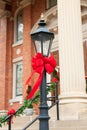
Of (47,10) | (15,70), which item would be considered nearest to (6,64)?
(15,70)

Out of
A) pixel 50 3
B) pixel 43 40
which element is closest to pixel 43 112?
pixel 43 40

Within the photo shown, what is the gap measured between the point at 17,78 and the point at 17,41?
7.10 feet

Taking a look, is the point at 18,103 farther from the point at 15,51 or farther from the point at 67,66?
the point at 67,66

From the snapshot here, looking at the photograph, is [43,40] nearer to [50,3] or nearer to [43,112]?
[43,112]

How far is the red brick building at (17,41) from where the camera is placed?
52.9ft

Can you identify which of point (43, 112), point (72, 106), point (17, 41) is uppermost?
point (17, 41)

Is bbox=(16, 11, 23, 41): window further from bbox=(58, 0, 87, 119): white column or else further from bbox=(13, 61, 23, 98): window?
bbox=(58, 0, 87, 119): white column

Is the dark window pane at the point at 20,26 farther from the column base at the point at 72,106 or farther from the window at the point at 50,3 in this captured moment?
the column base at the point at 72,106

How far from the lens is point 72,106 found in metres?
9.01

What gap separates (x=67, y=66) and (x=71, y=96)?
0.95 meters

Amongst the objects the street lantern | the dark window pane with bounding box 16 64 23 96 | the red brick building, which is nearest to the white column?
the street lantern

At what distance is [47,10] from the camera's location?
1555 cm

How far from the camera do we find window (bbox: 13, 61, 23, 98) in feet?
55.8

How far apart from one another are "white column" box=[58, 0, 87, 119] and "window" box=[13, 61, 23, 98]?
755 cm
